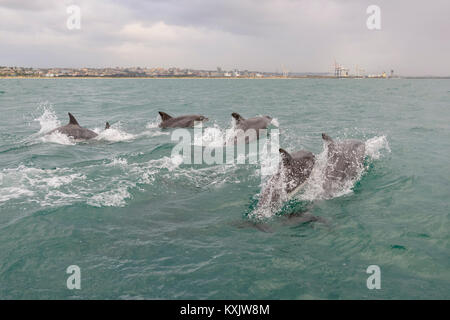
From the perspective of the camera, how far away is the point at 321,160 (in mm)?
11672

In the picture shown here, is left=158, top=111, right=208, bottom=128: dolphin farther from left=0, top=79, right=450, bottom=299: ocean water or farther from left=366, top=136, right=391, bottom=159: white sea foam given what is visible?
left=366, top=136, right=391, bottom=159: white sea foam

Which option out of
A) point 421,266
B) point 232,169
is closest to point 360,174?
point 232,169

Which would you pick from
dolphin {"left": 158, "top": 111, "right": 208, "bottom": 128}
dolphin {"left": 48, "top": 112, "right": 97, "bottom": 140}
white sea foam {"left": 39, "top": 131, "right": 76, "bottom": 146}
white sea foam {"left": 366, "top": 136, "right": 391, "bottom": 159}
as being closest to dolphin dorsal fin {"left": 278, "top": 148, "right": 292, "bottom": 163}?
white sea foam {"left": 366, "top": 136, "right": 391, "bottom": 159}

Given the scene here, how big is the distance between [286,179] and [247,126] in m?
11.0

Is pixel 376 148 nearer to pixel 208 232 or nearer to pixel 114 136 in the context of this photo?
pixel 208 232

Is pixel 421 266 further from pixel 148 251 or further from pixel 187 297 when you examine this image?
pixel 148 251

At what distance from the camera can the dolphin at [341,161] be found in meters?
10.9


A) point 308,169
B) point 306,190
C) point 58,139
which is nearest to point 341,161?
point 308,169

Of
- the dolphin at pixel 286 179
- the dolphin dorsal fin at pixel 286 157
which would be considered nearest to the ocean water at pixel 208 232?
the dolphin at pixel 286 179

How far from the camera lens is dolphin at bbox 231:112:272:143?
1955cm

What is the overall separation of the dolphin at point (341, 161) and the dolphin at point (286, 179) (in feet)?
2.35

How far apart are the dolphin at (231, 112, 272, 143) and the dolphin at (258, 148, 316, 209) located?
8154 mm
